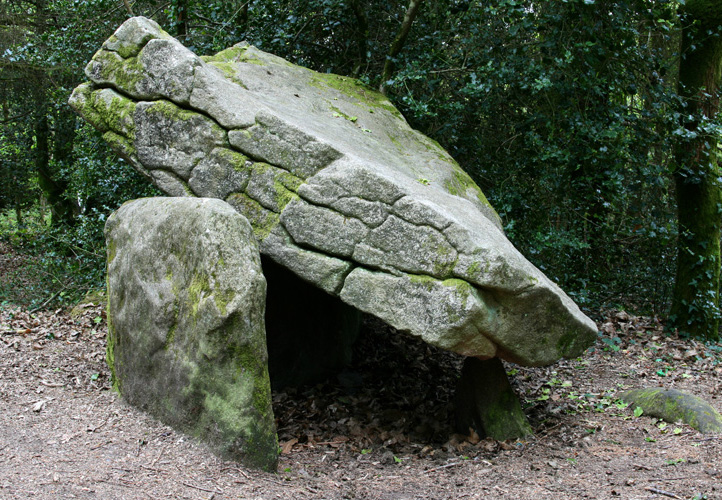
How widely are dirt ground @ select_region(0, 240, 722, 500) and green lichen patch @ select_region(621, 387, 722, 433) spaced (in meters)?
0.09

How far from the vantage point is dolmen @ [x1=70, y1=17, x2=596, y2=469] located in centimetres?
410

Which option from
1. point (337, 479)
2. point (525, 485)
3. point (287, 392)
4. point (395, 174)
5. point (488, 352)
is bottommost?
point (287, 392)

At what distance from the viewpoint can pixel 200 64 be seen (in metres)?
4.93

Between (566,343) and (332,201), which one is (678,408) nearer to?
(566,343)

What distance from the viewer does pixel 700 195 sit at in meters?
7.95

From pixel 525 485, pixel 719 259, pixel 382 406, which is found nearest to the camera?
pixel 525 485

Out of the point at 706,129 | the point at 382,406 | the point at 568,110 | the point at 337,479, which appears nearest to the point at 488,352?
the point at 337,479

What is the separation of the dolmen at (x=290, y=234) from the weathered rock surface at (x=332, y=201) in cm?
1

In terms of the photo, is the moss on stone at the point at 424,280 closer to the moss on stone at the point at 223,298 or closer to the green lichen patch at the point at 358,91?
the moss on stone at the point at 223,298

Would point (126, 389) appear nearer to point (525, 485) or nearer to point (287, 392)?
point (287, 392)

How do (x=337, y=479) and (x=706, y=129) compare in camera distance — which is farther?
(x=706, y=129)

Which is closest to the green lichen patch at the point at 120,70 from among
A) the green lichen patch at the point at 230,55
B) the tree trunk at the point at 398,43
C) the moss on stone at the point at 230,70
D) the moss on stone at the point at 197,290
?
the moss on stone at the point at 230,70

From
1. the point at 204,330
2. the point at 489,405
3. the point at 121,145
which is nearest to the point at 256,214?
the point at 204,330

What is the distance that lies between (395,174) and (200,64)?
69.5 inches
